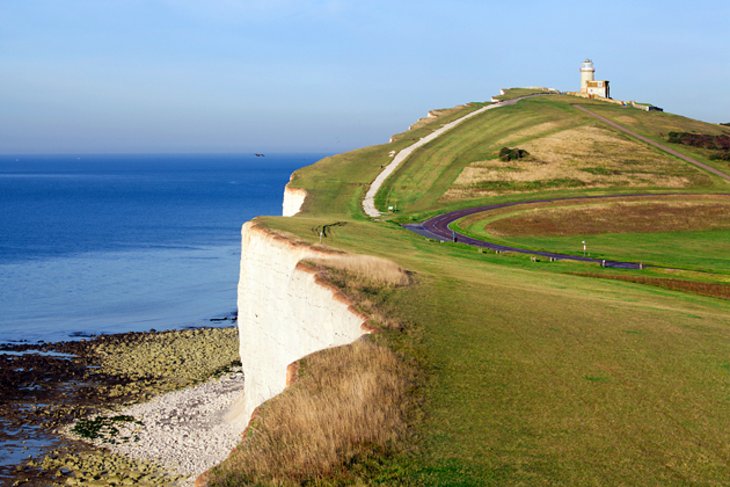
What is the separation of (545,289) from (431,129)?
98.8 metres

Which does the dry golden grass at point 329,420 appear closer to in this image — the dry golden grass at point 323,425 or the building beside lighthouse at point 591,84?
the dry golden grass at point 323,425

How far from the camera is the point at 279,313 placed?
3466 centimetres

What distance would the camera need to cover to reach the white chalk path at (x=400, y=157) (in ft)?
272

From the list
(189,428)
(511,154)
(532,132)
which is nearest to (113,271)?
(189,428)

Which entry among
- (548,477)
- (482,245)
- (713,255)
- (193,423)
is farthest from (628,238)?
(548,477)

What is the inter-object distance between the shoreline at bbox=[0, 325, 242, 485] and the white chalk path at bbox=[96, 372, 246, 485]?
223mm

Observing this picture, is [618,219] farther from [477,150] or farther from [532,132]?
[532,132]

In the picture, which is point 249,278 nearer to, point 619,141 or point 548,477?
point 548,477

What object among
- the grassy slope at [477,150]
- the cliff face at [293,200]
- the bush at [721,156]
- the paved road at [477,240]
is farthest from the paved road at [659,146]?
the cliff face at [293,200]

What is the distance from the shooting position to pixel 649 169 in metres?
95.8

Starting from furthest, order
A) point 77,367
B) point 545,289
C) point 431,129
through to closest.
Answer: point 431,129 < point 77,367 < point 545,289

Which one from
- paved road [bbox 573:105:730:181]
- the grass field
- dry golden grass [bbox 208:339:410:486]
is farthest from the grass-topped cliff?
paved road [bbox 573:105:730:181]

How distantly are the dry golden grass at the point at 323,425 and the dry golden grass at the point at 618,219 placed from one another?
5303 centimetres

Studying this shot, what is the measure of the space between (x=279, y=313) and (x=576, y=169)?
69.8 meters
